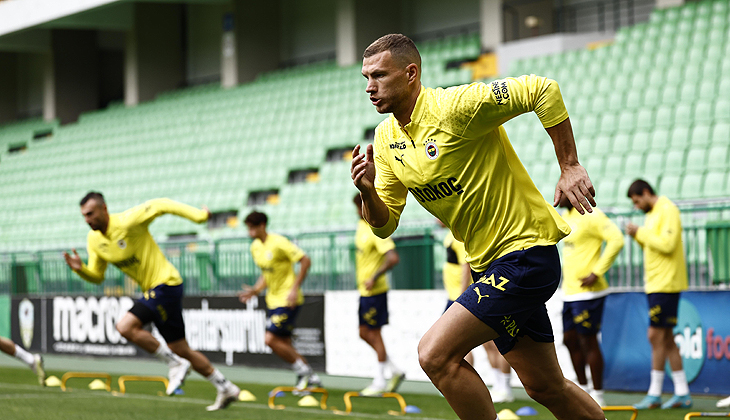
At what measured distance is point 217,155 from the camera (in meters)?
24.3

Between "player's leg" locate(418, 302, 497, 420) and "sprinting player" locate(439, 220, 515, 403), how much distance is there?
15.9 feet

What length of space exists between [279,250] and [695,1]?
11326 millimetres

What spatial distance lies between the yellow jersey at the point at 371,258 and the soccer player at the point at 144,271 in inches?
90.7

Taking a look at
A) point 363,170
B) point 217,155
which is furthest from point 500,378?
point 217,155

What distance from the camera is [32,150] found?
31.5 metres

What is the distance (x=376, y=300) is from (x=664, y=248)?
3.45m

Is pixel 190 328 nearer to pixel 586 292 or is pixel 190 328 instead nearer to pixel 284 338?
pixel 284 338

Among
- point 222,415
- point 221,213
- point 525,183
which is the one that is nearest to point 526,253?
point 525,183

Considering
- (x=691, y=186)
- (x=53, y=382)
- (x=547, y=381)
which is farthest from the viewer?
(x=691, y=186)

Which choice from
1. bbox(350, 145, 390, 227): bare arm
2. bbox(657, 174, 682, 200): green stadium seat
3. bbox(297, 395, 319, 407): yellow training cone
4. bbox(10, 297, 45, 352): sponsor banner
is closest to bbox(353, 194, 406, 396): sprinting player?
bbox(297, 395, 319, 407): yellow training cone

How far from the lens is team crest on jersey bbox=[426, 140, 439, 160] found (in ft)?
15.9

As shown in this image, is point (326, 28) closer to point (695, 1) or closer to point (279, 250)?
point (695, 1)

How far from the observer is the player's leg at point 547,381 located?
15.9 ft

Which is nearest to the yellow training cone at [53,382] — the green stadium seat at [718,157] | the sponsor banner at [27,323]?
the sponsor banner at [27,323]
